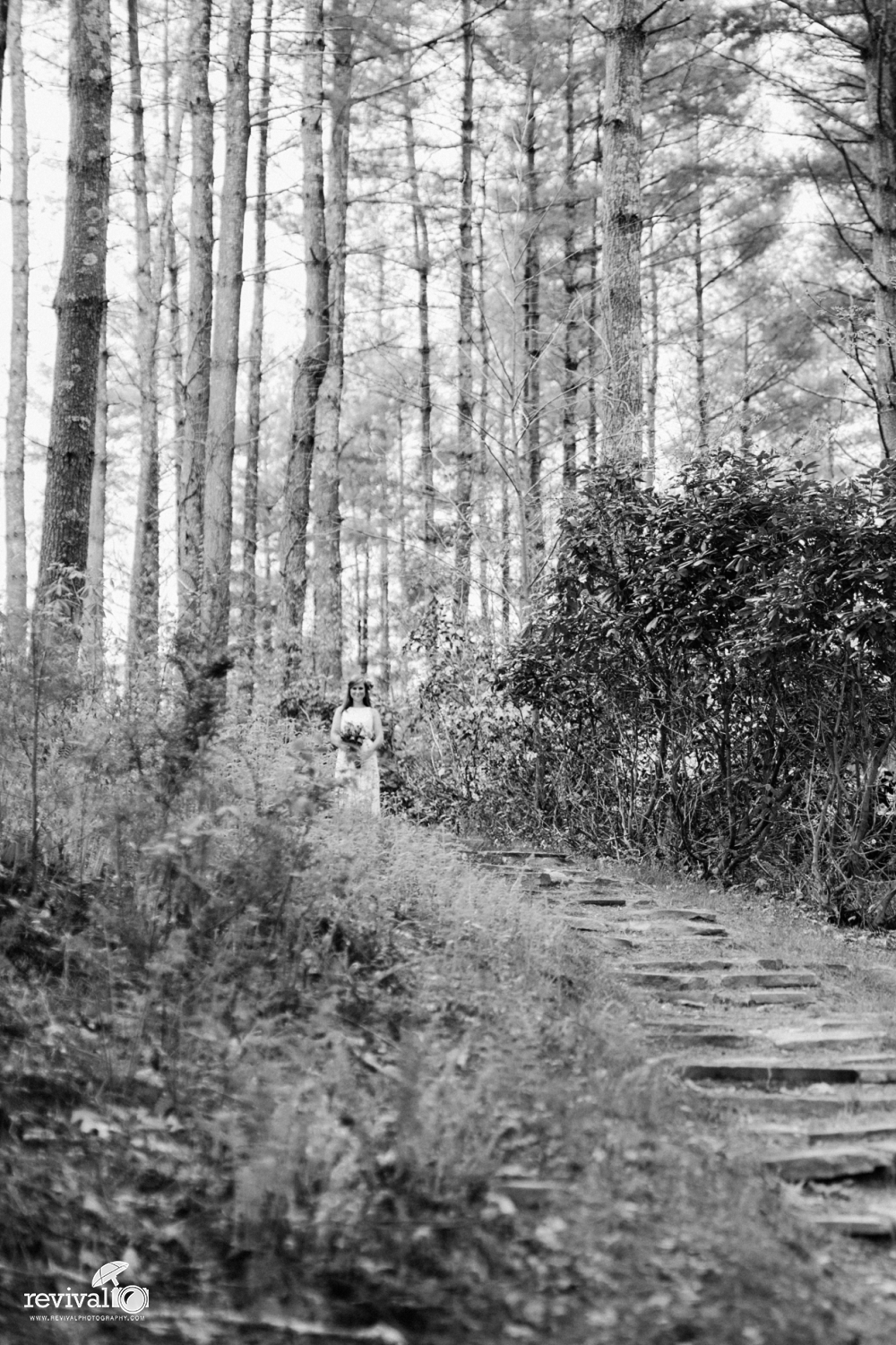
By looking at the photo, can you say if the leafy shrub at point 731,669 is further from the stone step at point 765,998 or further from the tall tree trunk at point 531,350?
the stone step at point 765,998

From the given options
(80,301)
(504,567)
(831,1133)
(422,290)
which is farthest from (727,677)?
(422,290)

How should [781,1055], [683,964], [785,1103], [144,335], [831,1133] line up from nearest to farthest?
[831,1133] → [785,1103] → [781,1055] → [683,964] → [144,335]

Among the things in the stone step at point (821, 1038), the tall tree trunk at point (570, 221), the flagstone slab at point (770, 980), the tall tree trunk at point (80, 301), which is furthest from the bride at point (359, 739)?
the tall tree trunk at point (570, 221)

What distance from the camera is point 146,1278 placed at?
3.33 meters

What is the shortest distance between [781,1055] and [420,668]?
30.9 feet

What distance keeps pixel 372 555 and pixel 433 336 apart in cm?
1084

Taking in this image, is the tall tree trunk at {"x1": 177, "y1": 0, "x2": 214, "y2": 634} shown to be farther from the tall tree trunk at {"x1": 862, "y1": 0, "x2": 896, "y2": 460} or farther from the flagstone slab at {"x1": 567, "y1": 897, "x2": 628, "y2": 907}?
the tall tree trunk at {"x1": 862, "y1": 0, "x2": 896, "y2": 460}

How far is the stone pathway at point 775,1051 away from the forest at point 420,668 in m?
0.37

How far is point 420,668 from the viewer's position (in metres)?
14.3

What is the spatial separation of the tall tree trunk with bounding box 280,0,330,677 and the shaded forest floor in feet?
32.8

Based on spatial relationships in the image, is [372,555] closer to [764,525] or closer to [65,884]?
[764,525]

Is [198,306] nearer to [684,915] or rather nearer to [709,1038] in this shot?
[684,915]

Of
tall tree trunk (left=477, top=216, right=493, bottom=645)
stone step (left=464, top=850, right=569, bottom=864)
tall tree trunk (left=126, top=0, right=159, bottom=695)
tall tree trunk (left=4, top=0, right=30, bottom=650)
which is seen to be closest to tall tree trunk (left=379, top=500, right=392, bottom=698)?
tall tree trunk (left=477, top=216, right=493, bottom=645)

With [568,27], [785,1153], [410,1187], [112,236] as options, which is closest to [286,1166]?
[410,1187]
